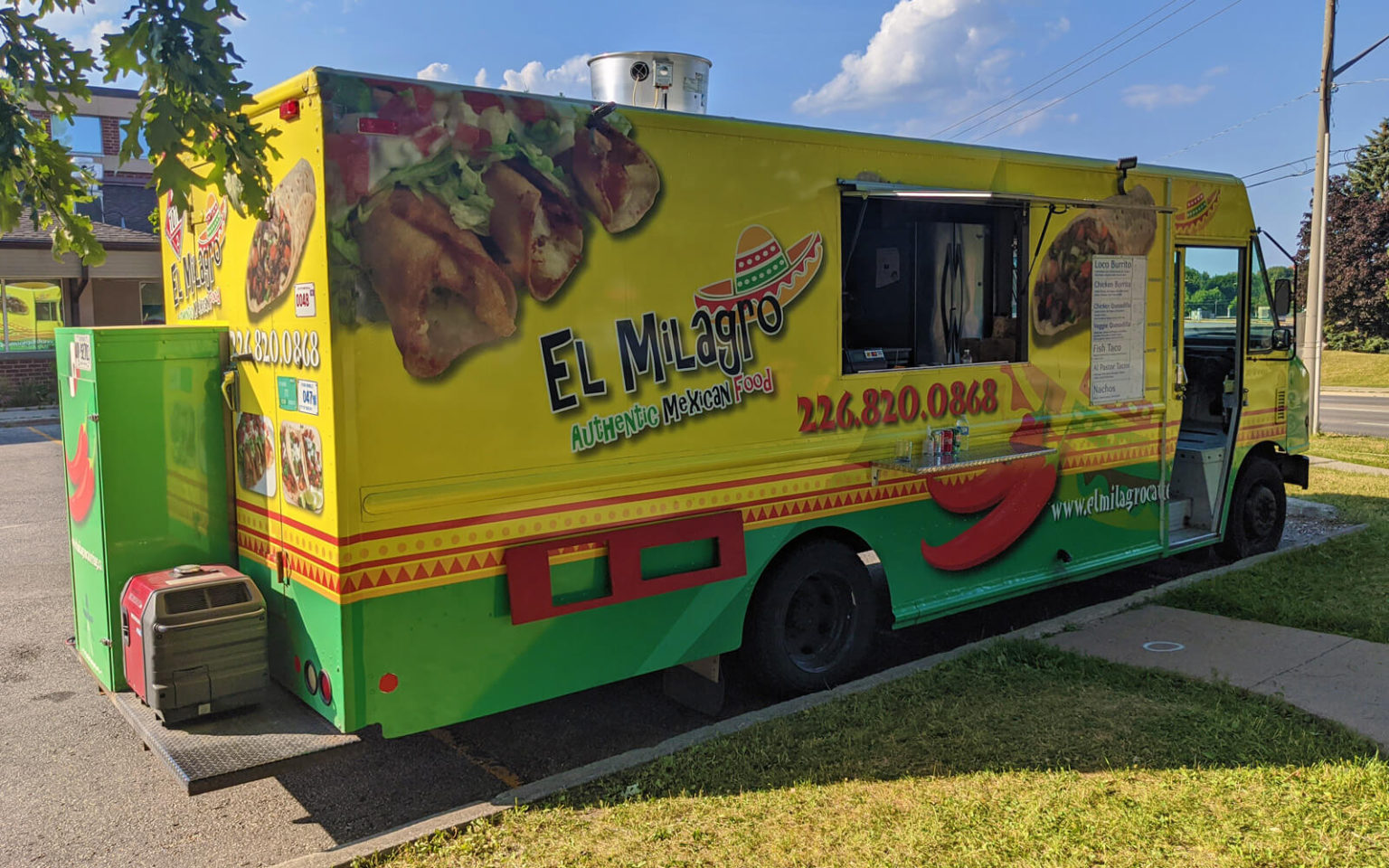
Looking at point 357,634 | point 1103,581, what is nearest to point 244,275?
point 357,634

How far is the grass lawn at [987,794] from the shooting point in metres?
3.81

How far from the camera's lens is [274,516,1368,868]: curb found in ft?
12.7

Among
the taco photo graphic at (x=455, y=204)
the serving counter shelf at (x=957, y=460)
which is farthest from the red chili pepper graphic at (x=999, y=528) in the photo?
the taco photo graphic at (x=455, y=204)

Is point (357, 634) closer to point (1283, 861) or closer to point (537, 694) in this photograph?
point (537, 694)

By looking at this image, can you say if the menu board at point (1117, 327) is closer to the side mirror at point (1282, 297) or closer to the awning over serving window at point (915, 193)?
the awning over serving window at point (915, 193)

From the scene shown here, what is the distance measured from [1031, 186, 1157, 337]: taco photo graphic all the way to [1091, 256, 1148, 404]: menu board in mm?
78

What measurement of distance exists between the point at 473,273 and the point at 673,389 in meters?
1.11

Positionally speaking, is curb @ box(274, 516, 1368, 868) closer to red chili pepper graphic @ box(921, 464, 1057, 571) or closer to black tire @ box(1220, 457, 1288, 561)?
red chili pepper graphic @ box(921, 464, 1057, 571)

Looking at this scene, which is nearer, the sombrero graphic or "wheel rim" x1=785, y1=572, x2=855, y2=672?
the sombrero graphic

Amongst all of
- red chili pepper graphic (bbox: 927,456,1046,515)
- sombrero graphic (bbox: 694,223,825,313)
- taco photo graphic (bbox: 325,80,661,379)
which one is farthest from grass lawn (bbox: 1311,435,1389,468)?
taco photo graphic (bbox: 325,80,661,379)

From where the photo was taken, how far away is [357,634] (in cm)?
406

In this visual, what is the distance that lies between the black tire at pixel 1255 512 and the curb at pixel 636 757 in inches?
73.4

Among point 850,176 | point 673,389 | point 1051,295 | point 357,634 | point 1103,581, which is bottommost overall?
point 1103,581

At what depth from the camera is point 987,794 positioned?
425 centimetres
